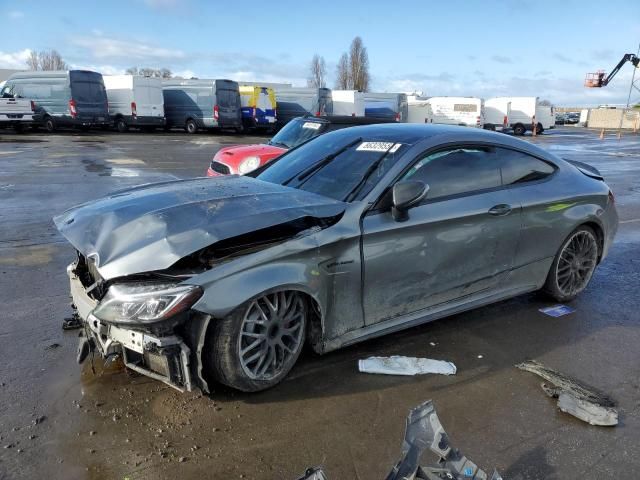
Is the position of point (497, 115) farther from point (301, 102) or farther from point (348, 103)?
point (301, 102)

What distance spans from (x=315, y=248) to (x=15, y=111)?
1053 inches

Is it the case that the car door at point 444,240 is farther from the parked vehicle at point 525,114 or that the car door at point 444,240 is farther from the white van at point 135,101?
the parked vehicle at point 525,114

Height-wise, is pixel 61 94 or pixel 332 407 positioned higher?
pixel 61 94

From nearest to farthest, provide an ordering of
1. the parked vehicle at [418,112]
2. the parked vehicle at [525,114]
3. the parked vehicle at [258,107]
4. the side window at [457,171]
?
the side window at [457,171] < the parked vehicle at [258,107] < the parked vehicle at [418,112] < the parked vehicle at [525,114]

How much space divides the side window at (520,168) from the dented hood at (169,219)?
1668 mm

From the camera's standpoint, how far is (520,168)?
4449mm

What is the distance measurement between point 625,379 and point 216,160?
6710mm

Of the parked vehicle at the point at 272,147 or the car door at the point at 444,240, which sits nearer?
the car door at the point at 444,240

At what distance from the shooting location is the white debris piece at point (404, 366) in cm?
355

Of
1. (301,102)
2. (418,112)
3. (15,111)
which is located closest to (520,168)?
(15,111)

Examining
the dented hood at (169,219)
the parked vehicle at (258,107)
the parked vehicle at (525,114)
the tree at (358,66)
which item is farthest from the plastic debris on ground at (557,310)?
the tree at (358,66)

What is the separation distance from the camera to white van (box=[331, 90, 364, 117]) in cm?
3247

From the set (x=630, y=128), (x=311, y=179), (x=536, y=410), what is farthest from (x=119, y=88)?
(x=630, y=128)

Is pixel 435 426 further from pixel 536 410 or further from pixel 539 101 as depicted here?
pixel 539 101
